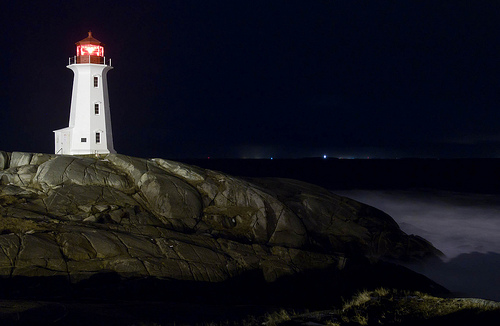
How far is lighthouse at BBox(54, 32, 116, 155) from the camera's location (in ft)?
118

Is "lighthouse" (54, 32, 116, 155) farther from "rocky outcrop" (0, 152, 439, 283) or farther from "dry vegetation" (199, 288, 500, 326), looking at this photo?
"dry vegetation" (199, 288, 500, 326)

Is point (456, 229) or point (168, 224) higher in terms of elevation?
point (168, 224)

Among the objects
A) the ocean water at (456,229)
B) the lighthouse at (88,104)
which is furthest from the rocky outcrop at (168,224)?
the lighthouse at (88,104)

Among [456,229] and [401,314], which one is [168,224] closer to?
[401,314]

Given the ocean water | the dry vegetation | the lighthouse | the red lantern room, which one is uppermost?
the red lantern room

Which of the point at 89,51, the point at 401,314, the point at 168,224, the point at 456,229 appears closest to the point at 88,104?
the point at 89,51

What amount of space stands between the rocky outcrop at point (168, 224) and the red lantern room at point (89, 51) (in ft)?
37.0

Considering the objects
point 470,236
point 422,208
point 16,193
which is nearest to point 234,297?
point 16,193

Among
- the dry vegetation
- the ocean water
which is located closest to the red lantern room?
the ocean water

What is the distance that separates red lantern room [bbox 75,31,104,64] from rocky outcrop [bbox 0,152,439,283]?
11.3 metres

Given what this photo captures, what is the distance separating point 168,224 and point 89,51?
62.4 feet

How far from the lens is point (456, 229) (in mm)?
35938

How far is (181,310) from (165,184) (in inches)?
468

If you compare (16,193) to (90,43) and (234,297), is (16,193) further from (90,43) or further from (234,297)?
(90,43)
